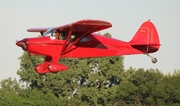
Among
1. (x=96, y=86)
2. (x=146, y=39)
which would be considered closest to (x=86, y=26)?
(x=146, y=39)

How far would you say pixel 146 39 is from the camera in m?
40.3

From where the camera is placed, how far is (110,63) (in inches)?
3514

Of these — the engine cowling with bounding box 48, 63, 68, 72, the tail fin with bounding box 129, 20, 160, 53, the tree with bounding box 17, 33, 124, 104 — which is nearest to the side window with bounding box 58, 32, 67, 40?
the engine cowling with bounding box 48, 63, 68, 72

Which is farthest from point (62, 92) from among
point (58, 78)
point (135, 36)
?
point (135, 36)

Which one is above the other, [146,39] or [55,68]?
[146,39]

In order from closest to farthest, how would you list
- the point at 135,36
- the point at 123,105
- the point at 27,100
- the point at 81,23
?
the point at 81,23, the point at 135,36, the point at 27,100, the point at 123,105

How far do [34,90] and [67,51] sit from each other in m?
45.6

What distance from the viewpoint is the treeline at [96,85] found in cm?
8125

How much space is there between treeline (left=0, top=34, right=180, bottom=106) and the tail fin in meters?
39.1

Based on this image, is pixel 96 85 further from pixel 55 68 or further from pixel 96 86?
pixel 55 68

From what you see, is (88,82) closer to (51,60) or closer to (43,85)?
(43,85)

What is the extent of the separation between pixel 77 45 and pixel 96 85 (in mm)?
50894

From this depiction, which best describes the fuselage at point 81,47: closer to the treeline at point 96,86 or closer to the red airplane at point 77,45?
the red airplane at point 77,45

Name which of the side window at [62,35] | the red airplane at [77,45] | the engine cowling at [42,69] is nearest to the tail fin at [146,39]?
the red airplane at [77,45]
